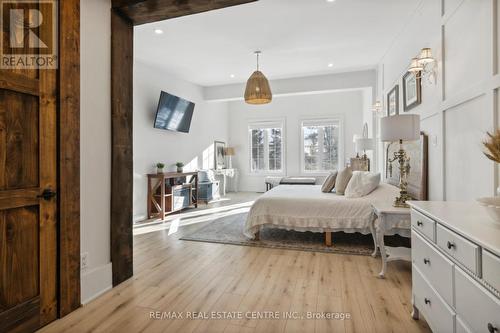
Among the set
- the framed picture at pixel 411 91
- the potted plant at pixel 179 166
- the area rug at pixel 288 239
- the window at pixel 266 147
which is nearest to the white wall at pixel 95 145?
the area rug at pixel 288 239

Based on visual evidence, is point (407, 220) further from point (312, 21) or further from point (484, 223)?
point (312, 21)

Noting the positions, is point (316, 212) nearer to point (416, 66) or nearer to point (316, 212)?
point (316, 212)

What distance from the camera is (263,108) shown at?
27.4 feet

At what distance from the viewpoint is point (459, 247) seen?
1124mm

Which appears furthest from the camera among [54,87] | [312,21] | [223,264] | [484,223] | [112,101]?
[312,21]

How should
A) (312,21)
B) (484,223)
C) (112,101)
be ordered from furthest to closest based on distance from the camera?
(312,21) → (112,101) → (484,223)

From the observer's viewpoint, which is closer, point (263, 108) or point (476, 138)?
point (476, 138)

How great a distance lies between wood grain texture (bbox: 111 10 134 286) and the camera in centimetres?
223

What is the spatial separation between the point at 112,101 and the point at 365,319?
2.52m

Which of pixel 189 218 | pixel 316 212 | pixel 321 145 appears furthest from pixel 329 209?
pixel 321 145

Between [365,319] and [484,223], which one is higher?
[484,223]

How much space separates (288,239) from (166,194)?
8.71 ft

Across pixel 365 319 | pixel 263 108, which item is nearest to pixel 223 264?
pixel 365 319

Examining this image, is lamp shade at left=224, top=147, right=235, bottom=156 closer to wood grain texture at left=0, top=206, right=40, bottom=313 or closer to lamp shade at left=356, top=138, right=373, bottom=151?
lamp shade at left=356, top=138, right=373, bottom=151
